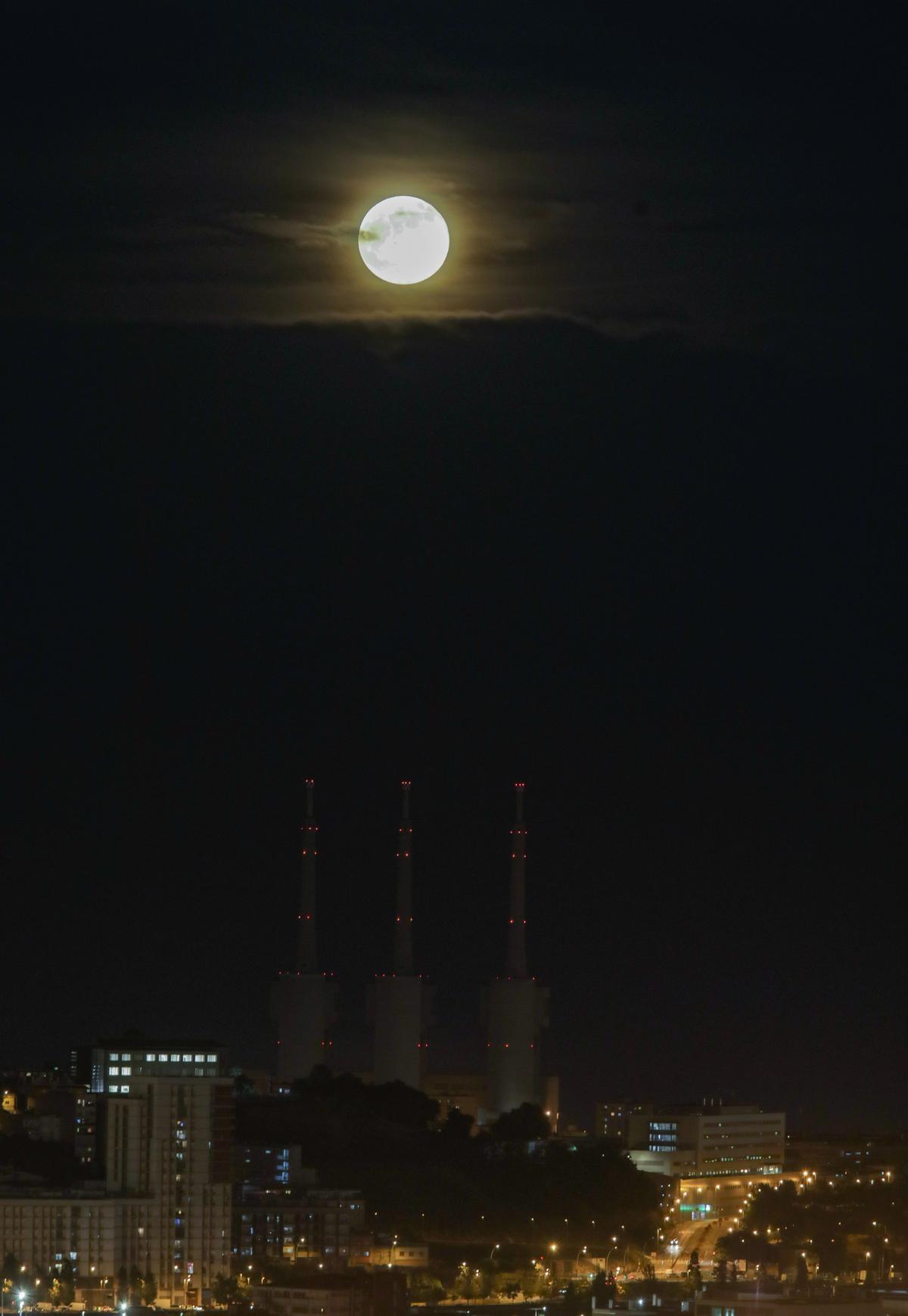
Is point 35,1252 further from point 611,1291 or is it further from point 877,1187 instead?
point 877,1187

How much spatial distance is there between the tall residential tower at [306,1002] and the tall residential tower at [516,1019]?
258 centimetres

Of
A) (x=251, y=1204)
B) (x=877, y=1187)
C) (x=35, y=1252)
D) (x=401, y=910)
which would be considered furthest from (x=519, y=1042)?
(x=35, y=1252)

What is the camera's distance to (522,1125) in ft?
144

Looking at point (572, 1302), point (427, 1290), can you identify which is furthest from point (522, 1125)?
point (572, 1302)

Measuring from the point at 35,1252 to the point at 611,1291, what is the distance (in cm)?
716

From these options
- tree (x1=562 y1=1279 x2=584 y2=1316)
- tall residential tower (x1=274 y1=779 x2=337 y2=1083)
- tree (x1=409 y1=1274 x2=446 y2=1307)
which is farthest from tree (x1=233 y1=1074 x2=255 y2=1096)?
tree (x1=562 y1=1279 x2=584 y2=1316)

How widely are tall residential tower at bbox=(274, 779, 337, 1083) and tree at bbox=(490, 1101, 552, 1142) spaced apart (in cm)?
322

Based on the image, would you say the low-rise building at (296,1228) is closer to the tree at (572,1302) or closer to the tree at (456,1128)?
the tree at (572,1302)

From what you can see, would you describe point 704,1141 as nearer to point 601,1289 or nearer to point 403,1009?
point 403,1009

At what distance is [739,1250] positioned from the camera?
37.8 m

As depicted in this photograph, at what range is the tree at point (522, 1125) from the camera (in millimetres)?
43688

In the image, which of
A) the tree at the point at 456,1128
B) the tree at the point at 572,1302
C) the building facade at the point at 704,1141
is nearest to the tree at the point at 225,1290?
the tree at the point at 572,1302

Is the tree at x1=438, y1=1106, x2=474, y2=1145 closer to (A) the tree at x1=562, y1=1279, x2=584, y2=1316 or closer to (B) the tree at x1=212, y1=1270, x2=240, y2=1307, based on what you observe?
(A) the tree at x1=562, y1=1279, x2=584, y2=1316

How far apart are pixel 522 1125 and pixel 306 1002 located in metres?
3.97
